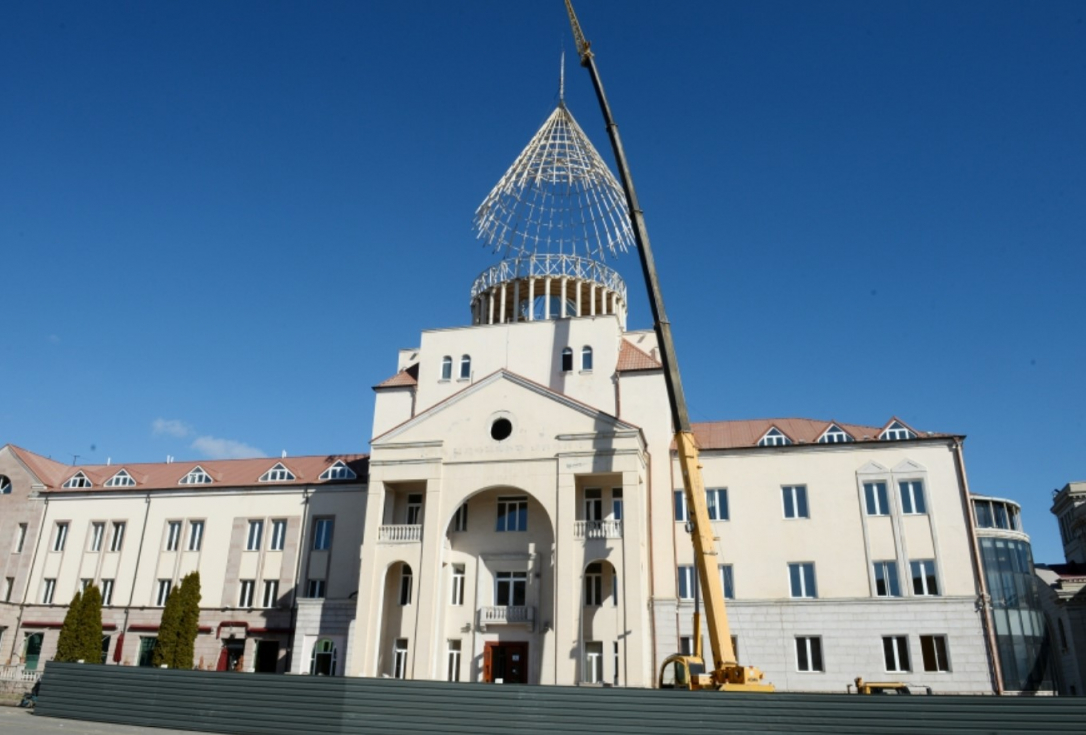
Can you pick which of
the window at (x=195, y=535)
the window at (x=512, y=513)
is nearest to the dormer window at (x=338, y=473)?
the window at (x=195, y=535)

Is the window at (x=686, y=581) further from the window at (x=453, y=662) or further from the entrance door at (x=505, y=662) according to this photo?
the window at (x=453, y=662)

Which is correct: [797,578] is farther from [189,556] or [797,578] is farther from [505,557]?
[189,556]

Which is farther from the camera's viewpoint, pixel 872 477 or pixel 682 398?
pixel 872 477

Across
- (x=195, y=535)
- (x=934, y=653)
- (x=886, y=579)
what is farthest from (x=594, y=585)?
(x=195, y=535)

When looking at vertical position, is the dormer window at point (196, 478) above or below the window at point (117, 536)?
above

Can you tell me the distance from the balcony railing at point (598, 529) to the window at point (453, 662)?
8.18m

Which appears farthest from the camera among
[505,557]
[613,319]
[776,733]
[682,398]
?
[613,319]

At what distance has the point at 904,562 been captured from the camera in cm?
3625

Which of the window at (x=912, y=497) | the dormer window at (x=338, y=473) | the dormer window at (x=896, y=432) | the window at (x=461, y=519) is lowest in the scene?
the window at (x=461, y=519)

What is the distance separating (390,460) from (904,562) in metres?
24.1

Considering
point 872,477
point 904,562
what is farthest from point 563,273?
point 904,562

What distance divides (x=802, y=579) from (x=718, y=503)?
515 cm

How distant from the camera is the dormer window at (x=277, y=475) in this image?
49.1 metres

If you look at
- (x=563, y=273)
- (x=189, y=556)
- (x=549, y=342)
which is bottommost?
(x=189, y=556)
